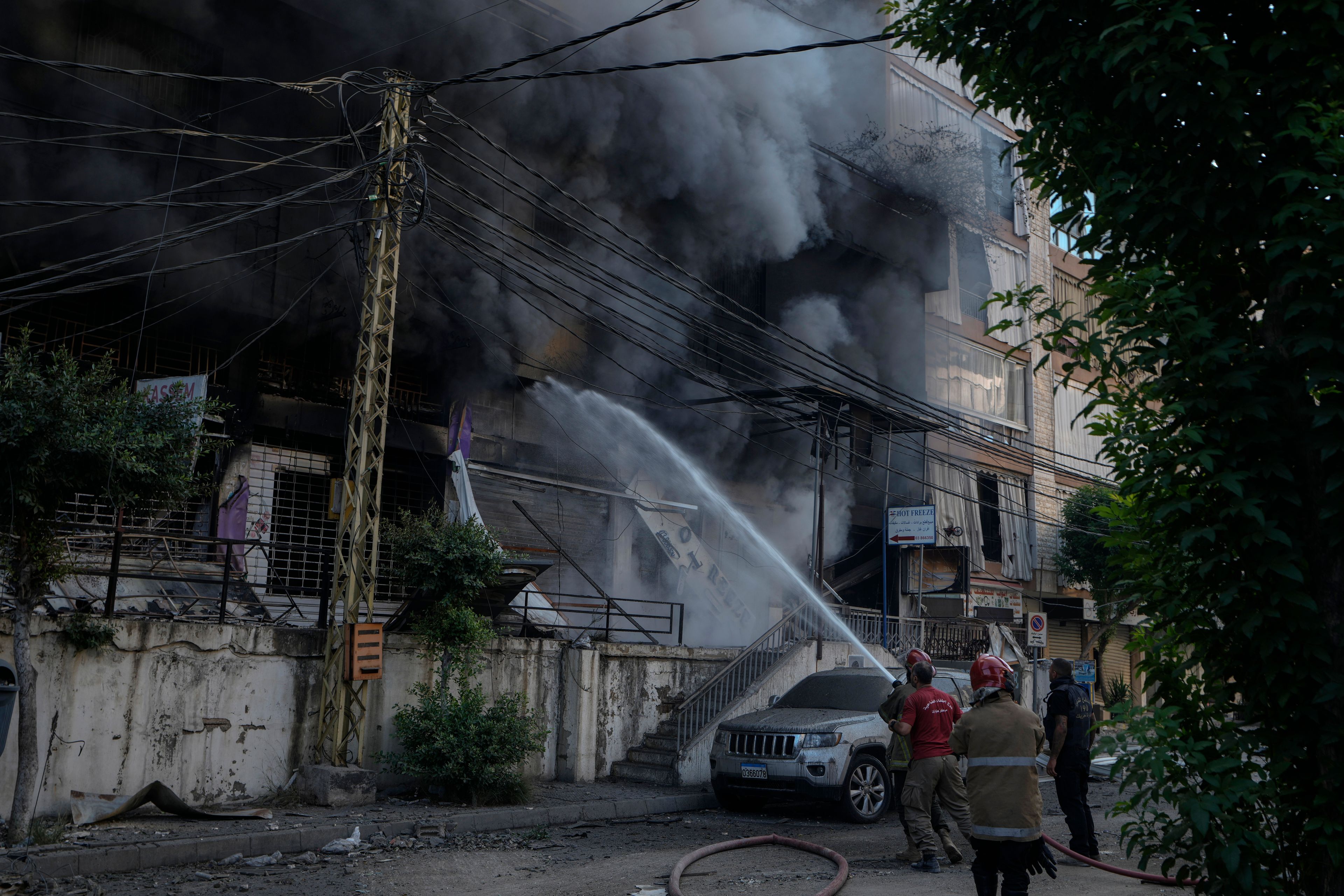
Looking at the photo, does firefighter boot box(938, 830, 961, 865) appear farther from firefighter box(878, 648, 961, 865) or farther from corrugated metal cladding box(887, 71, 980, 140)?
corrugated metal cladding box(887, 71, 980, 140)

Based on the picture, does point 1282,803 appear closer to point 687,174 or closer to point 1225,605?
point 1225,605

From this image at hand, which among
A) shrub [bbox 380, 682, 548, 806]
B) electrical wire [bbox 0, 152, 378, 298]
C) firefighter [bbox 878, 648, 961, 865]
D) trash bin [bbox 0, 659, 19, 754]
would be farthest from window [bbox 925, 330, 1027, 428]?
trash bin [bbox 0, 659, 19, 754]

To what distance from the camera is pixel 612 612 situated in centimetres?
1850

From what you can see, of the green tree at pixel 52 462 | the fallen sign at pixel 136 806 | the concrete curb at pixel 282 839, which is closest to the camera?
the concrete curb at pixel 282 839

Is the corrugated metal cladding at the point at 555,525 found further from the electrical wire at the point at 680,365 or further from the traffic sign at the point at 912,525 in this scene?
the traffic sign at the point at 912,525

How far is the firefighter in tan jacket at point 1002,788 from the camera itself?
5.16m

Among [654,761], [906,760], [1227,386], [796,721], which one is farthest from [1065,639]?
A: [1227,386]

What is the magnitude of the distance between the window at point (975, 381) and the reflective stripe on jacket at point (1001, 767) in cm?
2228

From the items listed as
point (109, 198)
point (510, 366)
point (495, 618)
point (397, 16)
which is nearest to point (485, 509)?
point (510, 366)

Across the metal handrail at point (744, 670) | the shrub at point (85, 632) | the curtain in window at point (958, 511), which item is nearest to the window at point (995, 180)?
the curtain in window at point (958, 511)

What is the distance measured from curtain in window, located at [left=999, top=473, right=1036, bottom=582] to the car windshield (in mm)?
17354

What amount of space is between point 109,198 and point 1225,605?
14884 millimetres

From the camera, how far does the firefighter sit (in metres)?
8.00

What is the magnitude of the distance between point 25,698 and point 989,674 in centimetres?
730
